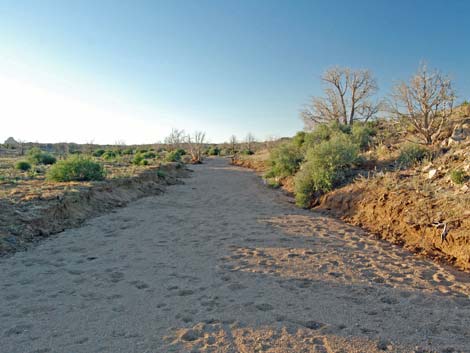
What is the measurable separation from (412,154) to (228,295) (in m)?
8.35

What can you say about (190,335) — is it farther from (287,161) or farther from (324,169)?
(287,161)

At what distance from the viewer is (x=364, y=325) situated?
10.4ft

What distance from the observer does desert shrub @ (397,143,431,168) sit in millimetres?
9243

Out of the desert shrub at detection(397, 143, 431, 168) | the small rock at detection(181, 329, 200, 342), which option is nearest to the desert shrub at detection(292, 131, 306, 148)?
the desert shrub at detection(397, 143, 431, 168)

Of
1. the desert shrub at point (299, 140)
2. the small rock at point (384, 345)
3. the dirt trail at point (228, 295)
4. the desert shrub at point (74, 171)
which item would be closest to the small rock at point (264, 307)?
the dirt trail at point (228, 295)

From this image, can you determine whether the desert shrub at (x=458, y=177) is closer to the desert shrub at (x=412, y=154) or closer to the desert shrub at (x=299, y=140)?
the desert shrub at (x=412, y=154)

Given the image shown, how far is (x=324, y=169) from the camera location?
10.3 m

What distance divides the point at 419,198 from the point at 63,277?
6.96 metres

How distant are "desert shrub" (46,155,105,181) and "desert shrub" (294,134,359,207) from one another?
23.7 ft

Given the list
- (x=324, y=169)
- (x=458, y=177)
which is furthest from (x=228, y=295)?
(x=324, y=169)

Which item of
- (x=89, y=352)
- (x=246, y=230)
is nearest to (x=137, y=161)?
(x=246, y=230)

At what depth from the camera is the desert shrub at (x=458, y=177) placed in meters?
6.43

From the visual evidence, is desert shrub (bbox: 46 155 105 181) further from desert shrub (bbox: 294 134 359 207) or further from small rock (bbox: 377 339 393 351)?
small rock (bbox: 377 339 393 351)

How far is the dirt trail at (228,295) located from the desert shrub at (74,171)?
4552 mm
